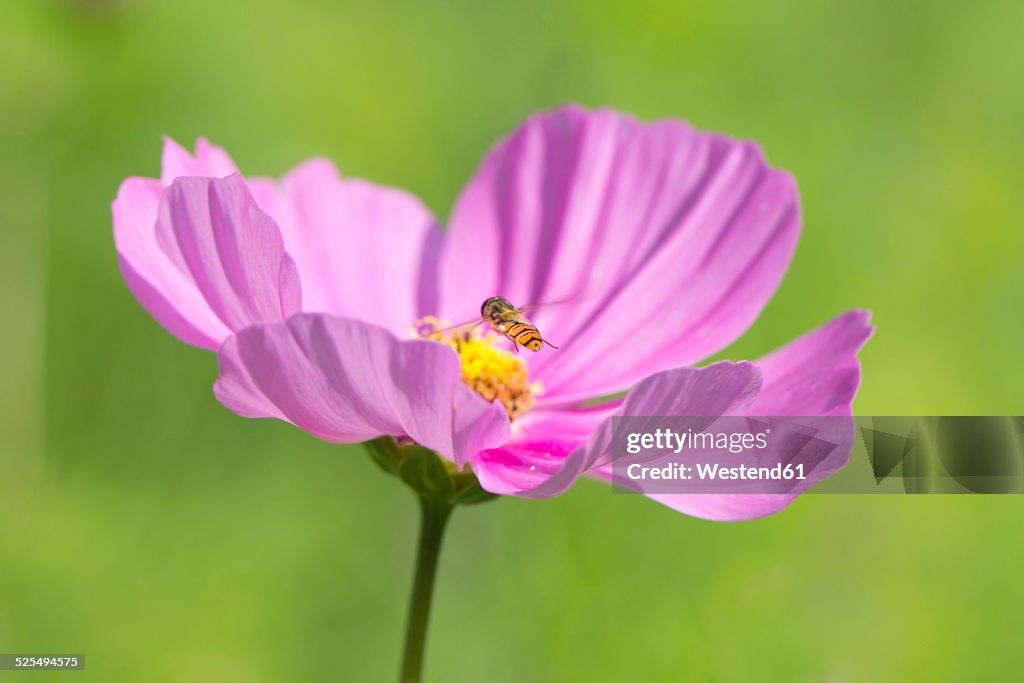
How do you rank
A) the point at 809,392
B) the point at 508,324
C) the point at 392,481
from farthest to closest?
the point at 392,481 → the point at 508,324 → the point at 809,392

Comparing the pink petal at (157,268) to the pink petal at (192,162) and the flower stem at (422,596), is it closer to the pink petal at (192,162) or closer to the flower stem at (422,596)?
the pink petal at (192,162)

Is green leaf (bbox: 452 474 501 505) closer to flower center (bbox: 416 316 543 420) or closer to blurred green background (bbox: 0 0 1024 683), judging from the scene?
flower center (bbox: 416 316 543 420)

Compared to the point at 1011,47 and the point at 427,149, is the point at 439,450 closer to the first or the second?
the point at 427,149

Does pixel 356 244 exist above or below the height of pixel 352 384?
above

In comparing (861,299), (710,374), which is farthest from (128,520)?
(861,299)

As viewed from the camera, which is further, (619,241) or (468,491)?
(619,241)

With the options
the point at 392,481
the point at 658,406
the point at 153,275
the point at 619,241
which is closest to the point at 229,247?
the point at 153,275

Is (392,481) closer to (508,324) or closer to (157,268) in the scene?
(508,324)
